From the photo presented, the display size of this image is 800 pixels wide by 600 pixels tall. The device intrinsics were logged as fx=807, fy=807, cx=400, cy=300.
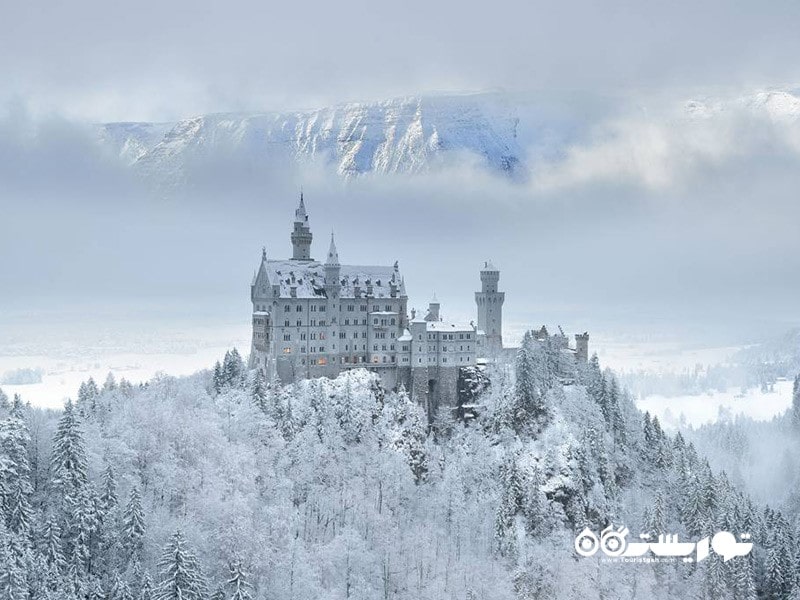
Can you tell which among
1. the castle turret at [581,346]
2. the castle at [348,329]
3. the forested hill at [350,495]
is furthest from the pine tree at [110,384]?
the castle turret at [581,346]

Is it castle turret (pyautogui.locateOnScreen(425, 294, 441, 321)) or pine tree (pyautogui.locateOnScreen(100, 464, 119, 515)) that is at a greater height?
castle turret (pyautogui.locateOnScreen(425, 294, 441, 321))

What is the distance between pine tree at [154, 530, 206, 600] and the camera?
256 ft

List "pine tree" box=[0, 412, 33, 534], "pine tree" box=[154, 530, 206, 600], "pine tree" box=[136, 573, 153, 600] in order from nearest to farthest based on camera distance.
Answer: "pine tree" box=[154, 530, 206, 600]
"pine tree" box=[136, 573, 153, 600]
"pine tree" box=[0, 412, 33, 534]

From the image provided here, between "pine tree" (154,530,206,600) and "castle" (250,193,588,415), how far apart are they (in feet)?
183

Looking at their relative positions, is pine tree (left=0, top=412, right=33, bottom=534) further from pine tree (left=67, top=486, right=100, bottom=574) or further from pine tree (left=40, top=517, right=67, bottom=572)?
pine tree (left=67, top=486, right=100, bottom=574)

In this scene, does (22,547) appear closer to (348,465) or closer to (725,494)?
(348,465)

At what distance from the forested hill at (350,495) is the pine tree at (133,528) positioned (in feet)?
0.67

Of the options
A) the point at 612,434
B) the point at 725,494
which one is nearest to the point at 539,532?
the point at 612,434

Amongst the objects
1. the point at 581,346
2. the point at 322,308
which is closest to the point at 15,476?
the point at 322,308

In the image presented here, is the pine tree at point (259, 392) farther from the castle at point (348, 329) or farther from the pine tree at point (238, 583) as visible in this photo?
the pine tree at point (238, 583)

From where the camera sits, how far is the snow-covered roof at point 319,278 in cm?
13900

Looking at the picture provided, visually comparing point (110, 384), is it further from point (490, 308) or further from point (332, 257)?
point (490, 308)

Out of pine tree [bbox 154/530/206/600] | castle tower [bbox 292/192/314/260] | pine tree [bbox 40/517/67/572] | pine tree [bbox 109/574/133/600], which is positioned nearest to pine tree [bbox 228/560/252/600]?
pine tree [bbox 154/530/206/600]

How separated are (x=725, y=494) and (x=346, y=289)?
3038 inches
